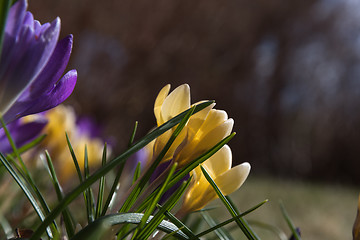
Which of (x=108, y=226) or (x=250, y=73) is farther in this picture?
(x=250, y=73)

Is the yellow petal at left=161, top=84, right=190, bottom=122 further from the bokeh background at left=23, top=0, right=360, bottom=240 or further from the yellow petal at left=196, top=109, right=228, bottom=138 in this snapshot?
the bokeh background at left=23, top=0, right=360, bottom=240

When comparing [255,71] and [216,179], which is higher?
[255,71]

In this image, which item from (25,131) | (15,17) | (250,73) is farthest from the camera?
(250,73)

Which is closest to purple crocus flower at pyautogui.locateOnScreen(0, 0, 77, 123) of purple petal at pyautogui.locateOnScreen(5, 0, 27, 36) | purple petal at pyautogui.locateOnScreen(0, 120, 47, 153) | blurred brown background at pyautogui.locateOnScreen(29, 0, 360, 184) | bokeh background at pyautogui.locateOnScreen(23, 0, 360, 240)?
purple petal at pyautogui.locateOnScreen(5, 0, 27, 36)

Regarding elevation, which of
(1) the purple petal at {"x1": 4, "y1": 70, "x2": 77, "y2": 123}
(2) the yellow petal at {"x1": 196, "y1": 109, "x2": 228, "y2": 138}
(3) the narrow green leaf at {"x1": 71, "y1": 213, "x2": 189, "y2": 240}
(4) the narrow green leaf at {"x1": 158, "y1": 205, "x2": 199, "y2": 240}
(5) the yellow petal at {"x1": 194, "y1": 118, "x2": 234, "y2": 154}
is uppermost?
(1) the purple petal at {"x1": 4, "y1": 70, "x2": 77, "y2": 123}

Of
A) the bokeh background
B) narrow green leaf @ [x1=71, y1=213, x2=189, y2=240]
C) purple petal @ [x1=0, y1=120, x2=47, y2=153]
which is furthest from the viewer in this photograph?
the bokeh background

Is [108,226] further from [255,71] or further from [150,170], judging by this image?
[255,71]

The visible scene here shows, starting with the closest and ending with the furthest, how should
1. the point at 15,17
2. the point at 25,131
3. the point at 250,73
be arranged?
the point at 15,17 → the point at 25,131 → the point at 250,73

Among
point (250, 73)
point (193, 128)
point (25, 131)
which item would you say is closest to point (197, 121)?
point (193, 128)
